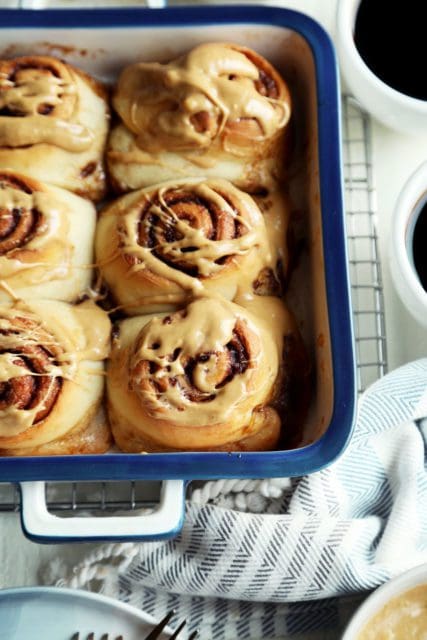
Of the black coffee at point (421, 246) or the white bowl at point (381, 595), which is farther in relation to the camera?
the black coffee at point (421, 246)

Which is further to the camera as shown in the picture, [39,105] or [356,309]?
[356,309]

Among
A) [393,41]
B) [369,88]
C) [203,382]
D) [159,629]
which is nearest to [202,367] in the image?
[203,382]

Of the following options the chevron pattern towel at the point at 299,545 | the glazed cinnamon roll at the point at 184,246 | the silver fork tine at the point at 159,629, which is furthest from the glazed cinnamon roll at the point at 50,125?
the silver fork tine at the point at 159,629

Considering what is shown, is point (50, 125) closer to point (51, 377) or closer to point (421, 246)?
point (51, 377)

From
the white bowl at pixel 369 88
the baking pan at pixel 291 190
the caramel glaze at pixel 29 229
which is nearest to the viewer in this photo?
the baking pan at pixel 291 190

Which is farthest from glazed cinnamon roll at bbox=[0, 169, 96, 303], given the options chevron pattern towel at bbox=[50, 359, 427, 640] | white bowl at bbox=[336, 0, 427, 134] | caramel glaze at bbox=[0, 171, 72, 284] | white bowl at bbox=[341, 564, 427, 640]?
white bowl at bbox=[341, 564, 427, 640]

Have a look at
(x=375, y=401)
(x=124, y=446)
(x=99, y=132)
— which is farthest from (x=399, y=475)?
(x=99, y=132)

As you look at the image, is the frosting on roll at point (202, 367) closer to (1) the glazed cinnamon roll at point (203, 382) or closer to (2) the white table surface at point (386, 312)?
(1) the glazed cinnamon roll at point (203, 382)
